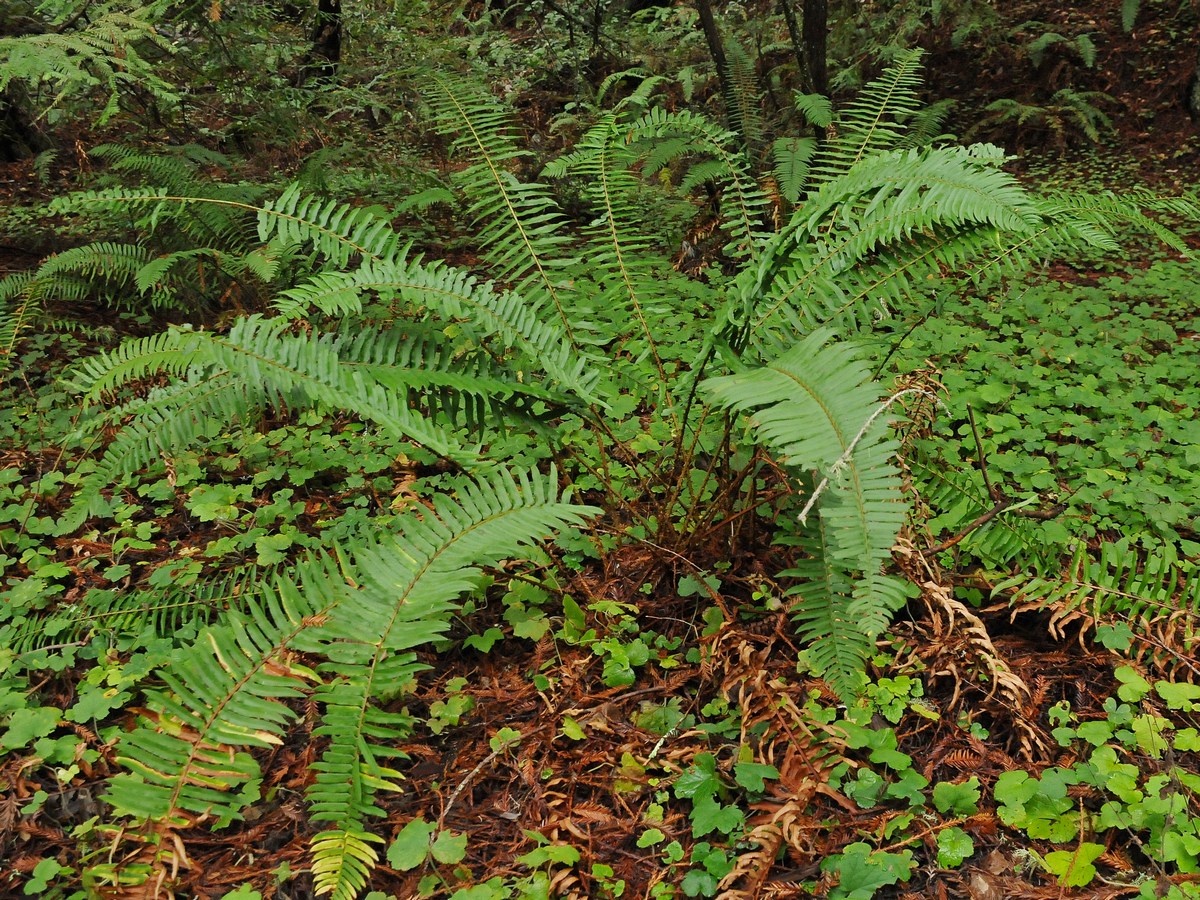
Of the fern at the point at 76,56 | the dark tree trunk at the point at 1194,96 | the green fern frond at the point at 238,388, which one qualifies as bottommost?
the green fern frond at the point at 238,388

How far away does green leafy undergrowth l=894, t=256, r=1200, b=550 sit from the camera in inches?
113

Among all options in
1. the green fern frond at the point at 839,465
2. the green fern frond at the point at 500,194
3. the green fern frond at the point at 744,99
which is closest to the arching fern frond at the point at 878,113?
the green fern frond at the point at 500,194

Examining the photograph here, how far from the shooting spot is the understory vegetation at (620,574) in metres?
1.87

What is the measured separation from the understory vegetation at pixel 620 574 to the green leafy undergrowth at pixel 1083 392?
0.02 metres

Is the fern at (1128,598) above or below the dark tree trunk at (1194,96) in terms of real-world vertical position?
below

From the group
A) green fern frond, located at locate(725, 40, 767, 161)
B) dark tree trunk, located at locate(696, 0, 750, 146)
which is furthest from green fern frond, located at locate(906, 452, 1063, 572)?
green fern frond, located at locate(725, 40, 767, 161)

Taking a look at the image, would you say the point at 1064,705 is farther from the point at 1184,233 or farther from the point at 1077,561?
the point at 1184,233

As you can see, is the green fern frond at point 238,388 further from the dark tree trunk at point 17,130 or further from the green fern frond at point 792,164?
the dark tree trunk at point 17,130

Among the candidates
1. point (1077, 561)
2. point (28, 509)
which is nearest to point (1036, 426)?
point (1077, 561)

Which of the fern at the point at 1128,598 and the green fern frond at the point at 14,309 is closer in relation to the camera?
the fern at the point at 1128,598

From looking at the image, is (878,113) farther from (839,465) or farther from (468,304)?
(839,465)

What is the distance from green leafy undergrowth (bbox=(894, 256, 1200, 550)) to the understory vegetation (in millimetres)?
22

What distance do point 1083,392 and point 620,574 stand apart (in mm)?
2302

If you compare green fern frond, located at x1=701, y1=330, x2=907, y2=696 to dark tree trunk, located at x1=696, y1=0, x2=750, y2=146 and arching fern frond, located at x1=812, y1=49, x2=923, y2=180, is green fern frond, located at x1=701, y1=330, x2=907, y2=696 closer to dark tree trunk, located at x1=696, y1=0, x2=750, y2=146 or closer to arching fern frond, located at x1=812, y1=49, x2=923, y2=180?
arching fern frond, located at x1=812, y1=49, x2=923, y2=180
